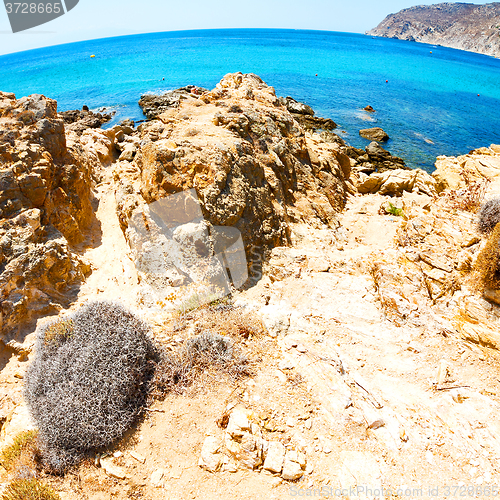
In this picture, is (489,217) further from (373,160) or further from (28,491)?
(373,160)

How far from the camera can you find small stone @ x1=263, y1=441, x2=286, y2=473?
3879 mm

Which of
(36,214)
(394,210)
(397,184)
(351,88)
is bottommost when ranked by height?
(351,88)

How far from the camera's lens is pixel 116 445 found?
4.18m

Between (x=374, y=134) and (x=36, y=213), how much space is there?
934 inches

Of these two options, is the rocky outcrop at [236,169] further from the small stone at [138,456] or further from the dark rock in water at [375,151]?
the dark rock in water at [375,151]

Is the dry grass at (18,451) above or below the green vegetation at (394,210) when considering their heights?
above

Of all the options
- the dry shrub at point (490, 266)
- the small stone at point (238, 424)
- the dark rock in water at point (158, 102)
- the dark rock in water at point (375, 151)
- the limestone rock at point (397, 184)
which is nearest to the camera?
the small stone at point (238, 424)

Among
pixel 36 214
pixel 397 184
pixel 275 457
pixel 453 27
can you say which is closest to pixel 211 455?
pixel 275 457

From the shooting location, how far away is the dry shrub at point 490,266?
6.05m

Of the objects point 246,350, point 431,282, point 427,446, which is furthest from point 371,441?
point 431,282

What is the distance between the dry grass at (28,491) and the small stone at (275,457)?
2.60m

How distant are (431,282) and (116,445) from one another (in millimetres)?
6810

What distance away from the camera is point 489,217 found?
7.92m

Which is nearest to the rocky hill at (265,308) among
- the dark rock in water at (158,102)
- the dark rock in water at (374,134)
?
the dark rock in water at (374,134)
